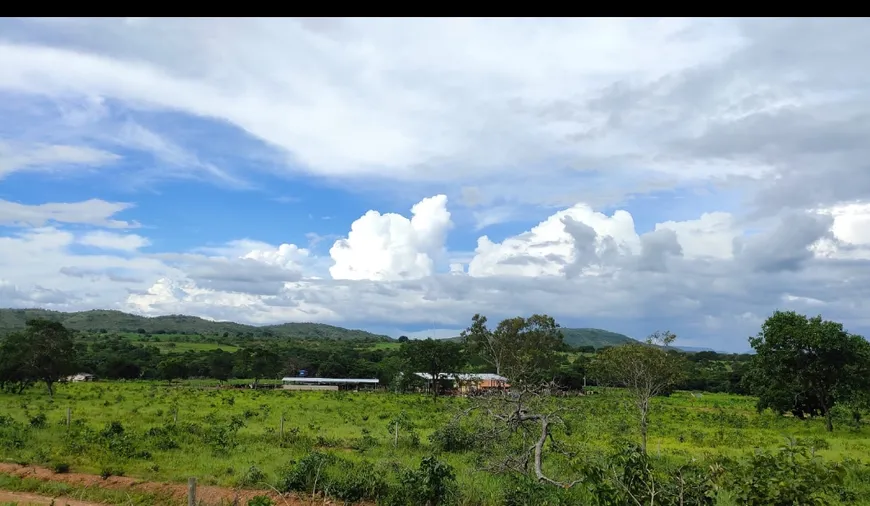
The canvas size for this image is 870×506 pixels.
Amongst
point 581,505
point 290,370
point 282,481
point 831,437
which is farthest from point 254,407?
point 290,370

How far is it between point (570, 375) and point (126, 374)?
52.8 m

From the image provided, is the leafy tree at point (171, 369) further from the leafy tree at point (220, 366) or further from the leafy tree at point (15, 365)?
the leafy tree at point (15, 365)

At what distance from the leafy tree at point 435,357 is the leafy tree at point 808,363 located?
1044 inches

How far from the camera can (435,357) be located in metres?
54.9

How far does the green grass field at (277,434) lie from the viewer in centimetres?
1602

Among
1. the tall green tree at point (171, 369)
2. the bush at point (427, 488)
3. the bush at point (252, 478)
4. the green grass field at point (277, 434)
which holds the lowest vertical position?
the tall green tree at point (171, 369)

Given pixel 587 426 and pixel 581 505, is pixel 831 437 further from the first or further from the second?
pixel 581 505

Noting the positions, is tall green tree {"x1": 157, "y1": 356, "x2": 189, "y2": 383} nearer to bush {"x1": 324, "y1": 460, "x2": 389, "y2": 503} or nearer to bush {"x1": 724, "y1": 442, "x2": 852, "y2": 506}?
bush {"x1": 324, "y1": 460, "x2": 389, "y2": 503}

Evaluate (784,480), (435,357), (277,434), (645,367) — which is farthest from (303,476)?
(435,357)

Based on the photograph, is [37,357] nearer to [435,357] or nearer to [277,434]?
[277,434]

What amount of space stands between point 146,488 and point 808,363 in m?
36.6

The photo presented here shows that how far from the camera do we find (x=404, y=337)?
18188 centimetres

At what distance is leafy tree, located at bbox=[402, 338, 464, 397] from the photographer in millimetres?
54969

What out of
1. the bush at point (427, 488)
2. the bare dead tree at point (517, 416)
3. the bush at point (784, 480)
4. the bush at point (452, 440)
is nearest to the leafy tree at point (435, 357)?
the bush at point (452, 440)
